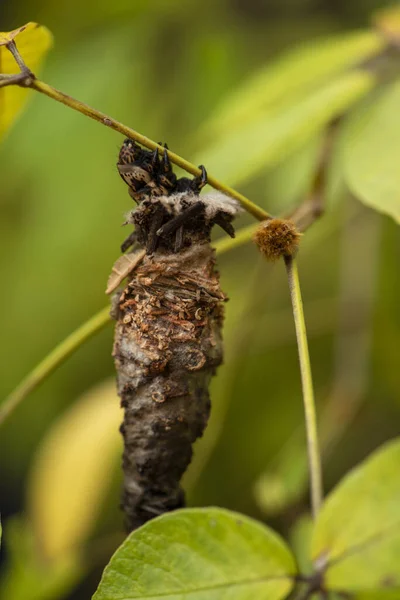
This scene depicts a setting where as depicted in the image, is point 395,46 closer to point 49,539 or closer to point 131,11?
point 131,11

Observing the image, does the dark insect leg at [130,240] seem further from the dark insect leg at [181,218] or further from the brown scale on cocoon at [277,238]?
the brown scale on cocoon at [277,238]

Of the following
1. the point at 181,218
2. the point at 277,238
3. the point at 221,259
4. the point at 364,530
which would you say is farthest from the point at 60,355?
the point at 221,259

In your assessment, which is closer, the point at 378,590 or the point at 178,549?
the point at 178,549

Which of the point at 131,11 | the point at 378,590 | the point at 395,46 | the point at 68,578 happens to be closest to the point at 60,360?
the point at 378,590

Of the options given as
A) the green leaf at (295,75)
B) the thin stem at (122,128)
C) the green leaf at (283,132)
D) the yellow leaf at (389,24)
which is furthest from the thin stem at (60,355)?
the yellow leaf at (389,24)

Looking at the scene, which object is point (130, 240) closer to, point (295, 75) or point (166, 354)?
point (166, 354)

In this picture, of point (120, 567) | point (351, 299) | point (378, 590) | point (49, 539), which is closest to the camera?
point (120, 567)
